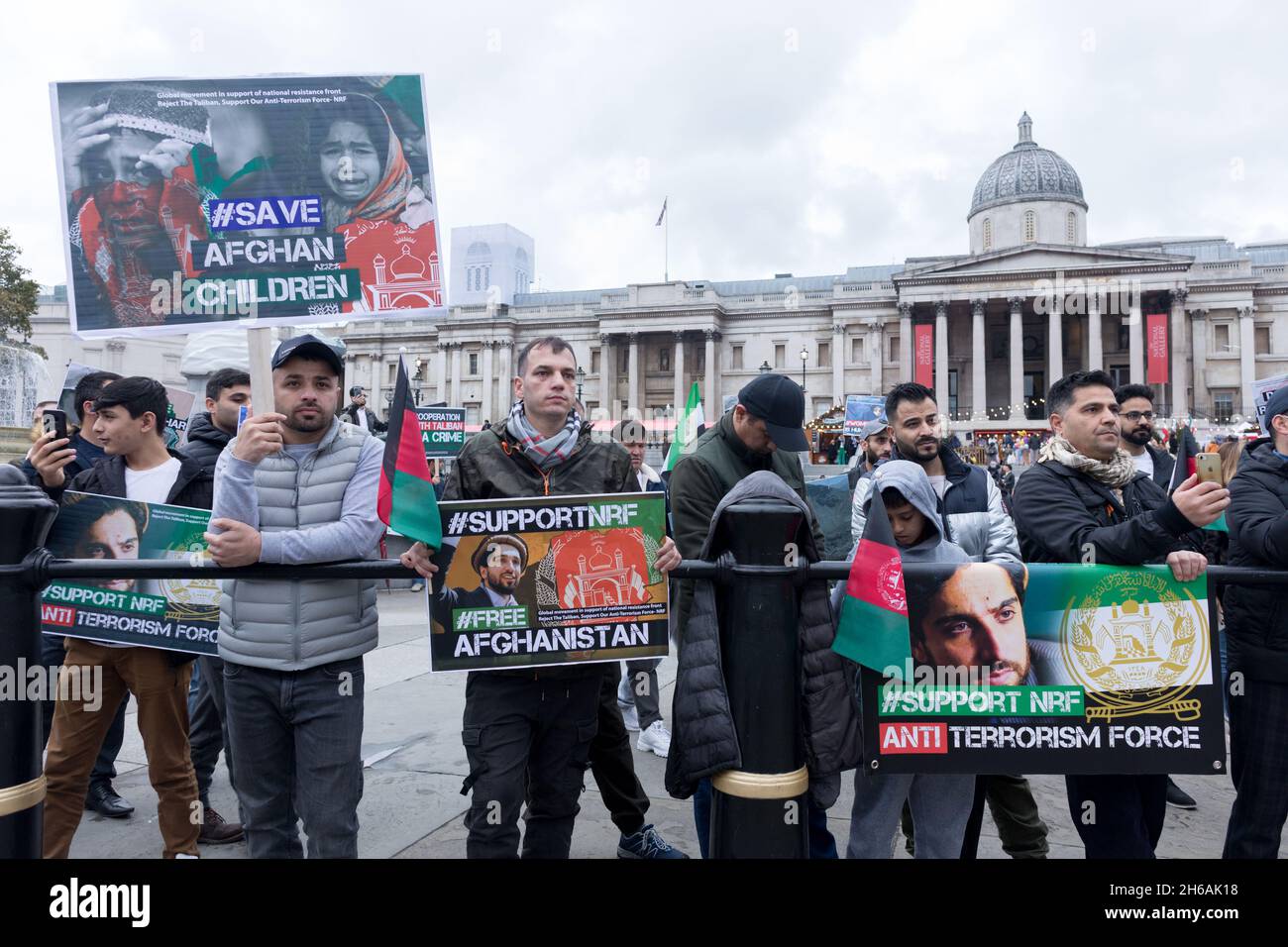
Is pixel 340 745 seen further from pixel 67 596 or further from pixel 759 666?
pixel 67 596

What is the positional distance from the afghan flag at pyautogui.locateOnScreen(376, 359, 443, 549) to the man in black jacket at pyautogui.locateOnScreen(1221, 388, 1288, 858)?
3.01 m

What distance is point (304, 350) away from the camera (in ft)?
9.80

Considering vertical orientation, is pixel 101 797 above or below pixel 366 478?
below

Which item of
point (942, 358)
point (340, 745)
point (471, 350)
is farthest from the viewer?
point (471, 350)

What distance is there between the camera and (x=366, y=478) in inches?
121

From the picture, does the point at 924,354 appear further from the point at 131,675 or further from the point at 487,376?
the point at 131,675

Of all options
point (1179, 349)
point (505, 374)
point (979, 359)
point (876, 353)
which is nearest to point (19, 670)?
point (979, 359)

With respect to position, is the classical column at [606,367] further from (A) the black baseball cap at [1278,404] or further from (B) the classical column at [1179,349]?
(A) the black baseball cap at [1278,404]

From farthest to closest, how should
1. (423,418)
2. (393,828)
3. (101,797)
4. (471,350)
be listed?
1. (471,350)
2. (423,418)
3. (101,797)
4. (393,828)

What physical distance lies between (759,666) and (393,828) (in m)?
2.59

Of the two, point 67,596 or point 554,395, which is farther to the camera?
point 67,596

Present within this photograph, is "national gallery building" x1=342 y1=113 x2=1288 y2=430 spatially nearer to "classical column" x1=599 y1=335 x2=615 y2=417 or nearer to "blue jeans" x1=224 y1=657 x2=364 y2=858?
"classical column" x1=599 y1=335 x2=615 y2=417

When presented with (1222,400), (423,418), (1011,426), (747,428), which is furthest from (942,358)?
(747,428)

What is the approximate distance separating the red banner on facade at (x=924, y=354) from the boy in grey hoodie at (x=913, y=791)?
189 ft
